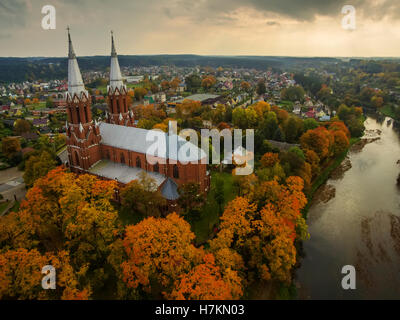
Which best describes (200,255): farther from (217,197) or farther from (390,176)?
(390,176)

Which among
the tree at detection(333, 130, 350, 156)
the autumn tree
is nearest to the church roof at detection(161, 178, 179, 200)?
the autumn tree

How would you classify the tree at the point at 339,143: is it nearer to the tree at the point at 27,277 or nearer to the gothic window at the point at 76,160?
the gothic window at the point at 76,160

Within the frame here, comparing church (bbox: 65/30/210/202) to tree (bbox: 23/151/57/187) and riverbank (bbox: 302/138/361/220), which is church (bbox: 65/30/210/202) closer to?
tree (bbox: 23/151/57/187)

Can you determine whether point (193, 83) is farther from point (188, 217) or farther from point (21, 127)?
point (188, 217)

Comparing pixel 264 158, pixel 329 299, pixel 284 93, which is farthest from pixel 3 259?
pixel 284 93

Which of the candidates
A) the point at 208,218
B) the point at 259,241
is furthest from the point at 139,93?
the point at 259,241

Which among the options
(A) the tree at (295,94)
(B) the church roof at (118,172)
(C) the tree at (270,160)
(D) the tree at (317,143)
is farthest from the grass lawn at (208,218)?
(A) the tree at (295,94)
